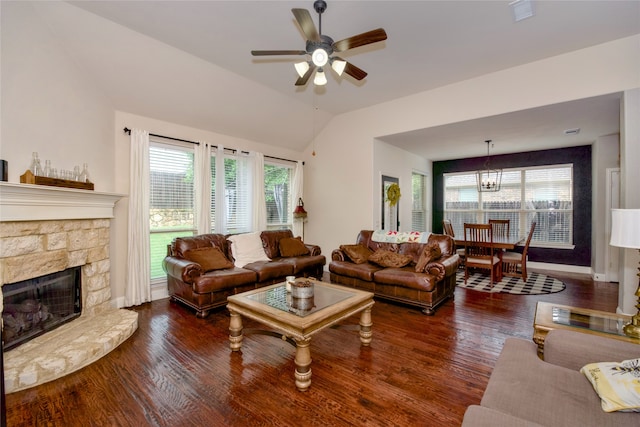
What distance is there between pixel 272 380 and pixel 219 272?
1.93 m

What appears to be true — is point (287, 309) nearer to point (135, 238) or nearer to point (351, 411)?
point (351, 411)

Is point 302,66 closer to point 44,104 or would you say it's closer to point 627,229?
point 44,104

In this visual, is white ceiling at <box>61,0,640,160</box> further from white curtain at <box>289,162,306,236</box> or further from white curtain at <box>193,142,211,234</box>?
white curtain at <box>289,162,306,236</box>

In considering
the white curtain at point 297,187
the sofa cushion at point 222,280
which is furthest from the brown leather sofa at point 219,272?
the white curtain at point 297,187

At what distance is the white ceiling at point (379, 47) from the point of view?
275cm

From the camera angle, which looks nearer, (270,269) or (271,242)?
(270,269)

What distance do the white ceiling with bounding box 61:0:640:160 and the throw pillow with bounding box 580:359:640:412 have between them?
2.99m

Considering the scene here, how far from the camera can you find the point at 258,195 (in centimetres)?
544

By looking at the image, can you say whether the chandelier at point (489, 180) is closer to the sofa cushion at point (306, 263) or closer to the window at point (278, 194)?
the sofa cushion at point (306, 263)

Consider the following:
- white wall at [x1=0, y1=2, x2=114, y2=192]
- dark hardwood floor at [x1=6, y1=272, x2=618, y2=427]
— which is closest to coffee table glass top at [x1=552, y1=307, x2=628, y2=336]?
dark hardwood floor at [x1=6, y1=272, x2=618, y2=427]

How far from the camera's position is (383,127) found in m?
5.13

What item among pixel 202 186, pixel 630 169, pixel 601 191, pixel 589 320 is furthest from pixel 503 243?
pixel 202 186

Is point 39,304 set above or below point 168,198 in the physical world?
below

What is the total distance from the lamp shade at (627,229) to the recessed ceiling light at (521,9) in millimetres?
2058
